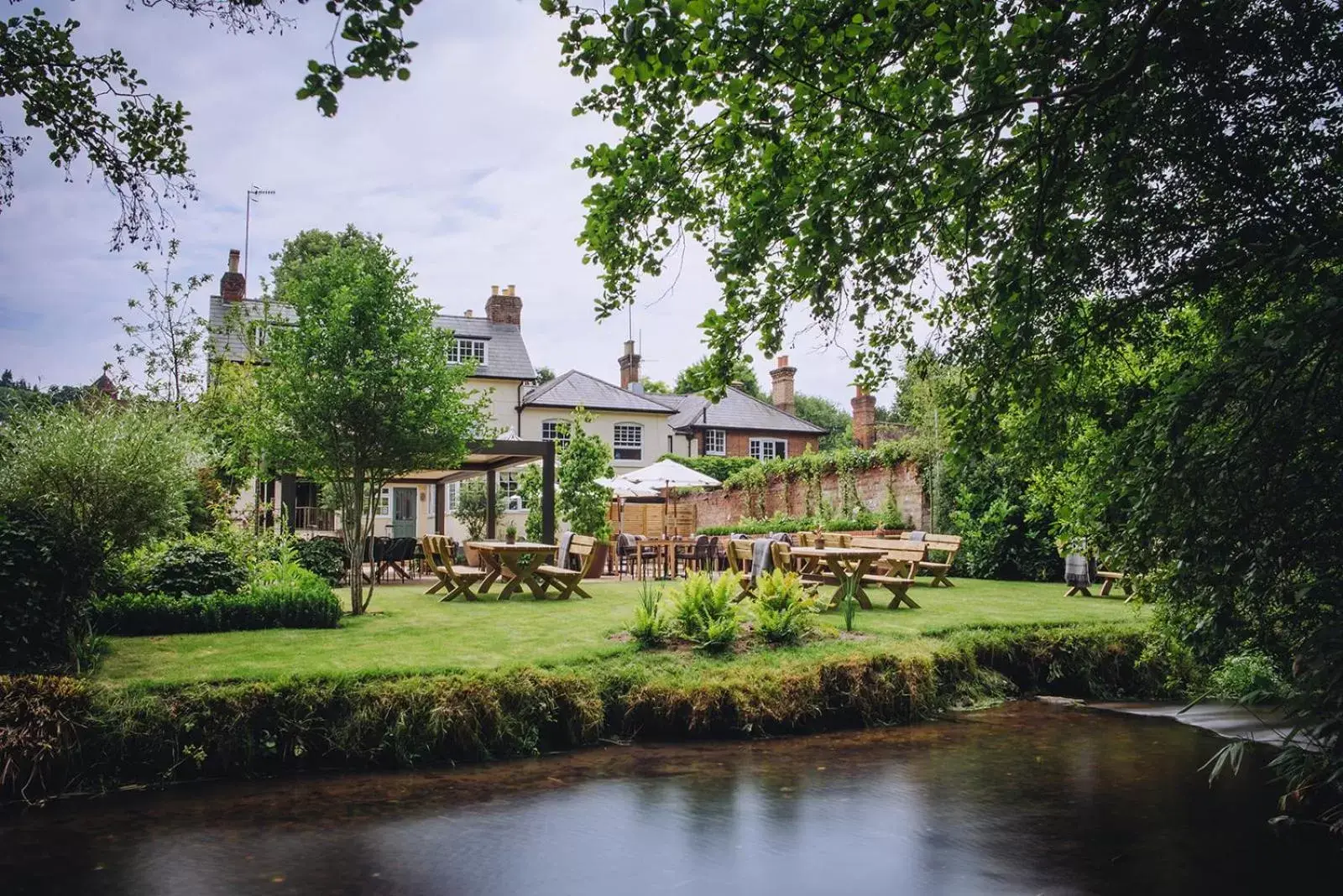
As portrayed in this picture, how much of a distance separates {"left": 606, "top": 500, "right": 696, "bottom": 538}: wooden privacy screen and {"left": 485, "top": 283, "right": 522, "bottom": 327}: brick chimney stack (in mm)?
15150

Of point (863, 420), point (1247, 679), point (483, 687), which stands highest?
point (863, 420)

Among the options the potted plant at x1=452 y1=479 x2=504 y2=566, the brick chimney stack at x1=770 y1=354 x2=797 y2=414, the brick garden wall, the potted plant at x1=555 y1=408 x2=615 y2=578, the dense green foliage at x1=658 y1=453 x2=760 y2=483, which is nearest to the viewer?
the potted plant at x1=555 y1=408 x2=615 y2=578

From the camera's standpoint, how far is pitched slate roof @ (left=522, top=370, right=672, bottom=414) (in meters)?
35.5

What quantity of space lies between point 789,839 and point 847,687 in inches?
128

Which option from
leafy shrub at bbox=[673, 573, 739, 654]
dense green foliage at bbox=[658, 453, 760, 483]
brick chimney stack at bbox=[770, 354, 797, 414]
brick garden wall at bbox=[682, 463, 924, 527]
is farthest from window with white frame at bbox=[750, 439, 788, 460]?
leafy shrub at bbox=[673, 573, 739, 654]

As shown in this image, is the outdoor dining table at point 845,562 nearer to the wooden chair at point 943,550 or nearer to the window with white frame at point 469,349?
the wooden chair at point 943,550

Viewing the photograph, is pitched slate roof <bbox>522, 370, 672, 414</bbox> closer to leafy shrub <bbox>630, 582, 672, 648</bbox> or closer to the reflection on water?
leafy shrub <bbox>630, 582, 672, 648</bbox>

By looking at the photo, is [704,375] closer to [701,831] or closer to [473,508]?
[701,831]

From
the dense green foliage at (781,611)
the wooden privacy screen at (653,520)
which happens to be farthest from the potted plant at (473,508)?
the dense green foliage at (781,611)

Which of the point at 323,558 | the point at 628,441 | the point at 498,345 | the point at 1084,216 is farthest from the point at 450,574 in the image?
the point at 628,441

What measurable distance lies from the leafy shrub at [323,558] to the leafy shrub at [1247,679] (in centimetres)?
1218

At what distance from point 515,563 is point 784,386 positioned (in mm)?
29265

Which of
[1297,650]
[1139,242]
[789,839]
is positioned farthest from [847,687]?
[1139,242]

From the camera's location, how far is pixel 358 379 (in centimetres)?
1141
